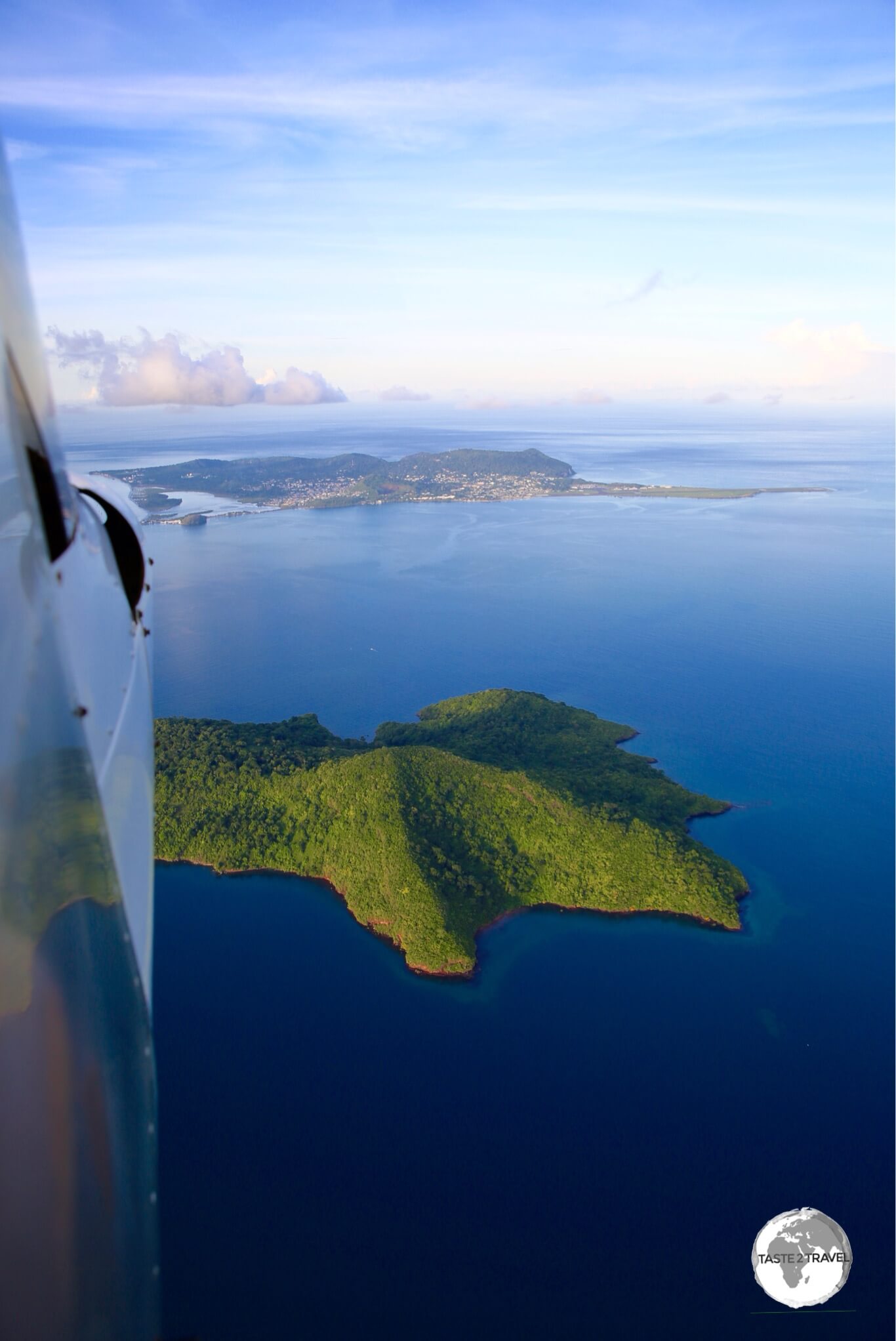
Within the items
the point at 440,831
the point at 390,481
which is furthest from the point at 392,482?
the point at 440,831

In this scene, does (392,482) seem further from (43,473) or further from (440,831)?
(43,473)

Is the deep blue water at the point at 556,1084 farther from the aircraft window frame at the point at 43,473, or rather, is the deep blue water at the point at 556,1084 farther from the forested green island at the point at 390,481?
the forested green island at the point at 390,481

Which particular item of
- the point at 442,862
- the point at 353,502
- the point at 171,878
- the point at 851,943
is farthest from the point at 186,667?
the point at 353,502

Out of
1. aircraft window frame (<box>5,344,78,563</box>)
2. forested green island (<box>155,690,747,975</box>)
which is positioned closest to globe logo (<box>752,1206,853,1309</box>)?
forested green island (<box>155,690,747,975</box>)

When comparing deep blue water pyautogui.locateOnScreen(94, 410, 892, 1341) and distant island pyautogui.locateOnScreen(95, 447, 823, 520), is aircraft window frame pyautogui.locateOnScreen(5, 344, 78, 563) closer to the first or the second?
deep blue water pyautogui.locateOnScreen(94, 410, 892, 1341)

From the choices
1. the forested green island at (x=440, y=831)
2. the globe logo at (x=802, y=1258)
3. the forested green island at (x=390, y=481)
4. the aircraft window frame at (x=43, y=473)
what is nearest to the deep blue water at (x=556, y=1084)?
the globe logo at (x=802, y=1258)

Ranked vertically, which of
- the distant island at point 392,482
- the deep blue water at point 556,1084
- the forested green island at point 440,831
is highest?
the distant island at point 392,482
